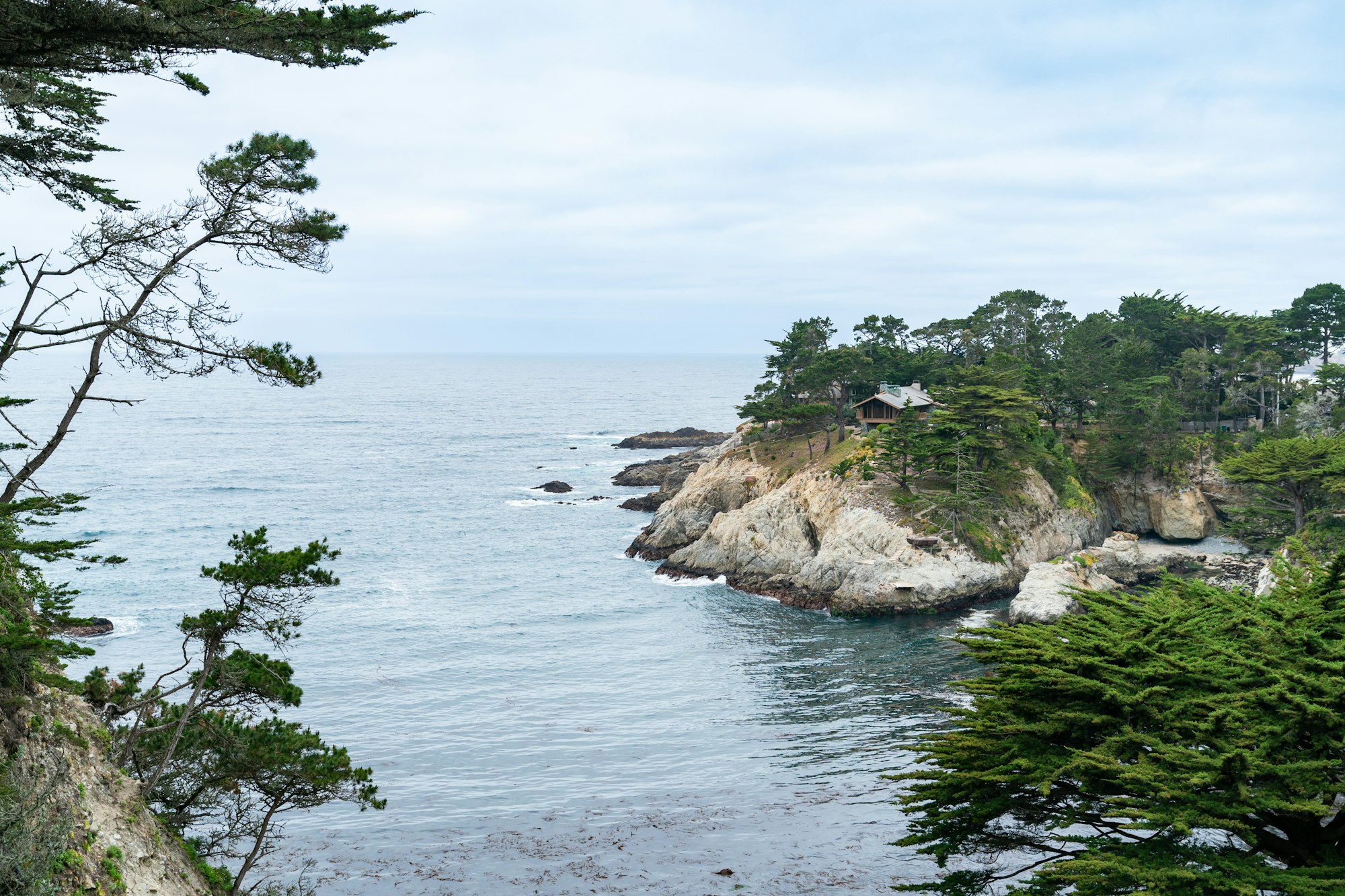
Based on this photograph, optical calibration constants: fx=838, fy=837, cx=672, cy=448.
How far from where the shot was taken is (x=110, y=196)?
47.4 feet

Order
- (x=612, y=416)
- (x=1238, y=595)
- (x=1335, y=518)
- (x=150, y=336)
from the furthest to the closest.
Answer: (x=612, y=416)
(x=1335, y=518)
(x=1238, y=595)
(x=150, y=336)

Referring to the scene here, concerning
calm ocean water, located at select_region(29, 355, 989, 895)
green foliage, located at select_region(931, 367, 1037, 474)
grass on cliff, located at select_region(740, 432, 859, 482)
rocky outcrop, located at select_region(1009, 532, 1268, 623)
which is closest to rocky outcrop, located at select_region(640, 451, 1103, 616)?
grass on cliff, located at select_region(740, 432, 859, 482)

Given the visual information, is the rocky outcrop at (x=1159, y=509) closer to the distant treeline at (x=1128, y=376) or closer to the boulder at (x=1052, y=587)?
the distant treeline at (x=1128, y=376)

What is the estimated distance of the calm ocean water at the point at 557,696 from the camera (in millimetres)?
24656

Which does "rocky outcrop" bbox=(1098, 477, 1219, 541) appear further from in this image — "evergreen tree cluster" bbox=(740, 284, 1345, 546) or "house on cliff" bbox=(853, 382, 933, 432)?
"house on cliff" bbox=(853, 382, 933, 432)

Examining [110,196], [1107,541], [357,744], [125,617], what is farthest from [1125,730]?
[125,617]

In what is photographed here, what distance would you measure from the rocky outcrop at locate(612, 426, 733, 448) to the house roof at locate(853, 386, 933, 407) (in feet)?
145

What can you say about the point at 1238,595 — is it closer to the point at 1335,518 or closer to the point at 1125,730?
the point at 1125,730

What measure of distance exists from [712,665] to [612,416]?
464ft

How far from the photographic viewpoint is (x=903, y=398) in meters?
70.1

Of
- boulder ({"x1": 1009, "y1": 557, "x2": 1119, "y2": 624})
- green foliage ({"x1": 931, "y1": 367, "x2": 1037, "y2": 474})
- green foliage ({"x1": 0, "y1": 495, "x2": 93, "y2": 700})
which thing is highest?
green foliage ({"x1": 931, "y1": 367, "x2": 1037, "y2": 474})

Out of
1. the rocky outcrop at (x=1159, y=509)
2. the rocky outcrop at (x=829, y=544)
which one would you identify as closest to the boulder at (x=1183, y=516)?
the rocky outcrop at (x=1159, y=509)

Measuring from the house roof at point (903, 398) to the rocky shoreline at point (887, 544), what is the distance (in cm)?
1097

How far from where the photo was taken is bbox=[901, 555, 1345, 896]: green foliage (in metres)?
13.2
